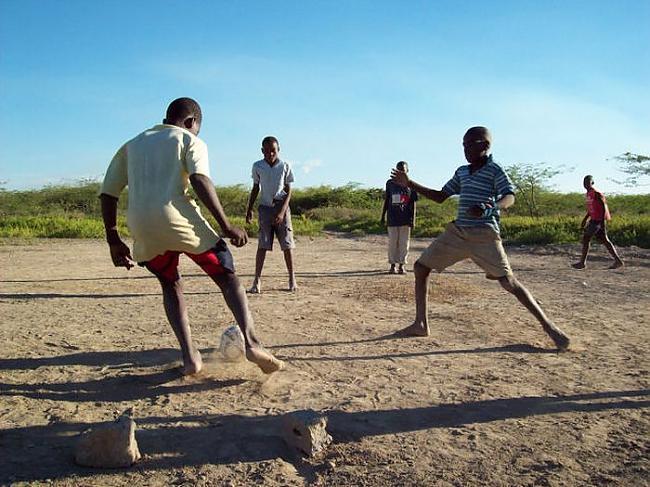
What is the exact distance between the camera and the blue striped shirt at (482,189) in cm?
424

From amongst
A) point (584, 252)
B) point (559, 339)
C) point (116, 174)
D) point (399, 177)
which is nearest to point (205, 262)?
point (116, 174)

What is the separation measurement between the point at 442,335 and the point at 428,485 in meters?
2.50

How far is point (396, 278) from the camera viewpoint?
8.35m

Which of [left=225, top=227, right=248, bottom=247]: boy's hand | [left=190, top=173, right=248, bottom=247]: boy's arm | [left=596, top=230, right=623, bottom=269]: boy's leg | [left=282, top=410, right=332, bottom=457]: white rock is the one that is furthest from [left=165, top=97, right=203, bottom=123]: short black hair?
[left=596, top=230, right=623, bottom=269]: boy's leg

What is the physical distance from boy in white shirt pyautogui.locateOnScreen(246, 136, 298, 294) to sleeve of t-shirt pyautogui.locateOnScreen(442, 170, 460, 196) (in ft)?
8.30

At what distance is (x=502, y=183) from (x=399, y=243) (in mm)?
4788

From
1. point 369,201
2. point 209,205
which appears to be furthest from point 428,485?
point 369,201

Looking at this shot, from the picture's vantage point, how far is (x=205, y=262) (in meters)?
3.39

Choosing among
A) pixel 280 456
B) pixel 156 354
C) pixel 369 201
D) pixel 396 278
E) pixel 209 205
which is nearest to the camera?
pixel 280 456

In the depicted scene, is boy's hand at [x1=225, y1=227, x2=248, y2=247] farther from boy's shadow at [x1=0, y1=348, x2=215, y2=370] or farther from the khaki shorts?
the khaki shorts

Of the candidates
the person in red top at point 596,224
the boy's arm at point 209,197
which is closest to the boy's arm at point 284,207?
the boy's arm at point 209,197

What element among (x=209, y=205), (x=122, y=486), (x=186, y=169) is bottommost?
(x=122, y=486)

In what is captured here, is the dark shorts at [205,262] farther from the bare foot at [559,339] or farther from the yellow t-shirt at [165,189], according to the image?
the bare foot at [559,339]

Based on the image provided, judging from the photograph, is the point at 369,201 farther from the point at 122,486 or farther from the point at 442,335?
the point at 122,486
